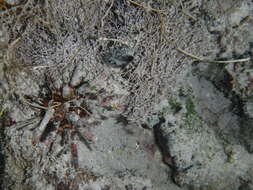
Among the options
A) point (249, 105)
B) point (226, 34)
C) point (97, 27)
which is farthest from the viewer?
point (97, 27)

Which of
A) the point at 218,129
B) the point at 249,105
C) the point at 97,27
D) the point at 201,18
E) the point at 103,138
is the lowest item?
the point at 103,138

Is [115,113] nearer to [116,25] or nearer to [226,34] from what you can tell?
[116,25]

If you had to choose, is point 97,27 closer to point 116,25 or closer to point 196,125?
point 116,25

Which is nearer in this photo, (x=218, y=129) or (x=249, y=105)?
(x=249, y=105)

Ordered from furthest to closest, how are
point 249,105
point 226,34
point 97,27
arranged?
point 97,27 < point 226,34 < point 249,105

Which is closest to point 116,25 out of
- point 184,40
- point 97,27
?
point 97,27

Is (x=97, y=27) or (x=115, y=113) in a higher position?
(x=97, y=27)
